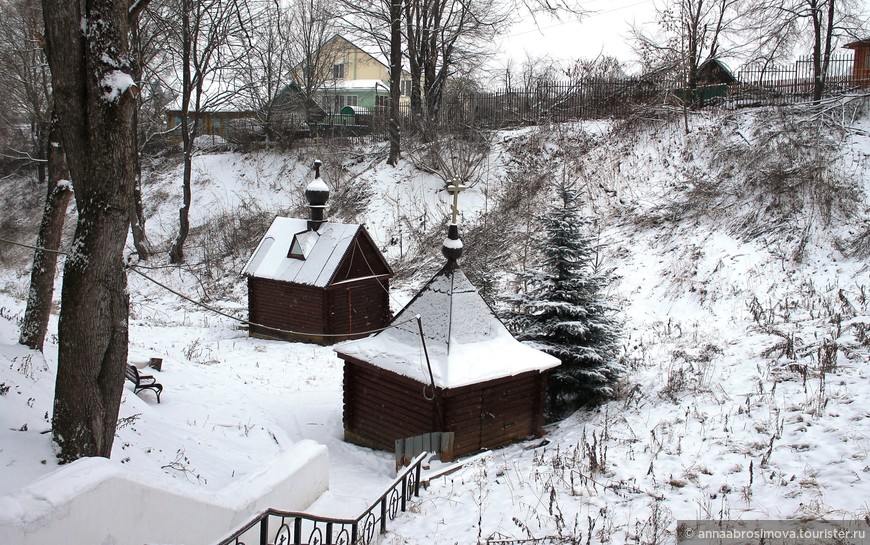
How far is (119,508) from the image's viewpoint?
4.99m

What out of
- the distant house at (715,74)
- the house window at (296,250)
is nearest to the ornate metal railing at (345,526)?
the house window at (296,250)

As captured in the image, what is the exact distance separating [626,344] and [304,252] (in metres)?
9.67

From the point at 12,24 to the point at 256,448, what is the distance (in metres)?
31.1

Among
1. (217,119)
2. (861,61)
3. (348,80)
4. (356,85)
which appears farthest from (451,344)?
(348,80)

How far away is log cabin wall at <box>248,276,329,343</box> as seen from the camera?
17656 millimetres

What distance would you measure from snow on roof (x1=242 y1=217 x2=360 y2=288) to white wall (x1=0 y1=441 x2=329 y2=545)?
36.0 ft

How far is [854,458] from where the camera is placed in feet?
21.7

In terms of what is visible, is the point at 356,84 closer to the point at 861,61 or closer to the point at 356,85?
the point at 356,85

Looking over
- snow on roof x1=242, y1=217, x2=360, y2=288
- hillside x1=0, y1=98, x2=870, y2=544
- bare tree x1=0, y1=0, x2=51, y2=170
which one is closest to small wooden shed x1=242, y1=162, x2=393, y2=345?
snow on roof x1=242, y1=217, x2=360, y2=288

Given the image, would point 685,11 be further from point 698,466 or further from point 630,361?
point 698,466

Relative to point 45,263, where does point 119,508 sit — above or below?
below

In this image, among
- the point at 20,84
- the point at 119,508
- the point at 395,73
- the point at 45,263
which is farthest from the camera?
the point at 20,84

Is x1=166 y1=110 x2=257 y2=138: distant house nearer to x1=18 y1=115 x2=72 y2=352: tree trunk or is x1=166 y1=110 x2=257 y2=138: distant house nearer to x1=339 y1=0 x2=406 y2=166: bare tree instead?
x1=339 y1=0 x2=406 y2=166: bare tree

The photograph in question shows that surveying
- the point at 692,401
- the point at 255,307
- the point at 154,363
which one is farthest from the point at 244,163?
the point at 692,401
